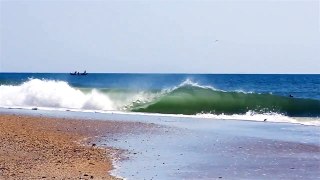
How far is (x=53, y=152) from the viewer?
40.5 ft

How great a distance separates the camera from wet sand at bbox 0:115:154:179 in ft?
32.2

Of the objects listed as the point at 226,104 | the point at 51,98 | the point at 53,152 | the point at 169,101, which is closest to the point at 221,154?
the point at 53,152

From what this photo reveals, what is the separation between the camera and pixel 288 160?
12.3 meters

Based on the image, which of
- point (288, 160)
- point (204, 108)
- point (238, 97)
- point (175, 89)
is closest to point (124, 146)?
point (288, 160)

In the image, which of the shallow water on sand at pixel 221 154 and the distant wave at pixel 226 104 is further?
the distant wave at pixel 226 104

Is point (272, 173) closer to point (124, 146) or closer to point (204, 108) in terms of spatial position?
point (124, 146)

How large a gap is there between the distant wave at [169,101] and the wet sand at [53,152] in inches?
562

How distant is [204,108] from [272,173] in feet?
76.1

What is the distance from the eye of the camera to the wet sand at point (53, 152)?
32.2 ft

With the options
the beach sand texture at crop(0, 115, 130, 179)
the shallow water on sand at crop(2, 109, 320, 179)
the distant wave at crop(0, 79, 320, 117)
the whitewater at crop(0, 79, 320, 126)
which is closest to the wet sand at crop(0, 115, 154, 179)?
the beach sand texture at crop(0, 115, 130, 179)

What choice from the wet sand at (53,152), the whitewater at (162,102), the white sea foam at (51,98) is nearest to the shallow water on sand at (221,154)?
the wet sand at (53,152)

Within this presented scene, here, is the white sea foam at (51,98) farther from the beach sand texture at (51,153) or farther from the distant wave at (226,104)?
the beach sand texture at (51,153)

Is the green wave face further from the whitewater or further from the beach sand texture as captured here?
the beach sand texture

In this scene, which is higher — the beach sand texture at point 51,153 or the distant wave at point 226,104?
the distant wave at point 226,104
